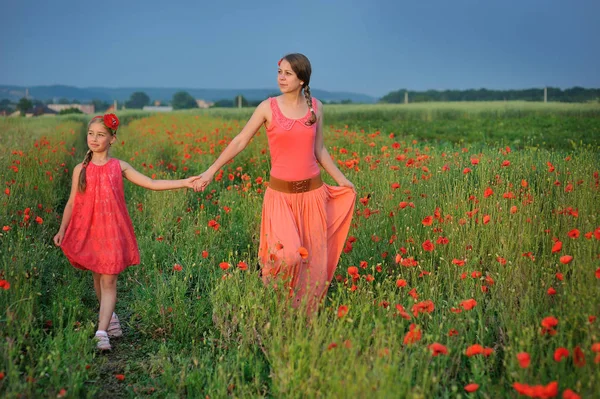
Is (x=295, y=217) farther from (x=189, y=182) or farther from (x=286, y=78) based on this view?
(x=286, y=78)

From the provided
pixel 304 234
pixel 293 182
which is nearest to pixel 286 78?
pixel 293 182

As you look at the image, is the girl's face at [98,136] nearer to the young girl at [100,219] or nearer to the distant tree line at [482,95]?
the young girl at [100,219]

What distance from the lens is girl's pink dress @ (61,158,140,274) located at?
13.0 feet

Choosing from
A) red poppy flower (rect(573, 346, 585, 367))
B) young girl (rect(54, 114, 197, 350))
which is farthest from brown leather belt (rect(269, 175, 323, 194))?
red poppy flower (rect(573, 346, 585, 367))

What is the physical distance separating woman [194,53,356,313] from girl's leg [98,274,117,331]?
802 mm

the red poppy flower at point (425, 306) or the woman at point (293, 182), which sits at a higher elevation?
the woman at point (293, 182)

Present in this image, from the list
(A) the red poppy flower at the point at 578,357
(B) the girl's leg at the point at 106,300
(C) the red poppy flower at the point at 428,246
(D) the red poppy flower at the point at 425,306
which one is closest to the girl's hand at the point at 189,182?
(B) the girl's leg at the point at 106,300

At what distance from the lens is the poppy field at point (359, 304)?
115 inches

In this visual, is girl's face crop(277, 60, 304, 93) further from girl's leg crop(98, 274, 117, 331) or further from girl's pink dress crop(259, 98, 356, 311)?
girl's leg crop(98, 274, 117, 331)

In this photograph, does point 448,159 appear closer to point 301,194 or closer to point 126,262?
point 301,194

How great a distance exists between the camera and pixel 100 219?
13.1 ft

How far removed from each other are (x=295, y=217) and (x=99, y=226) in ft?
4.10

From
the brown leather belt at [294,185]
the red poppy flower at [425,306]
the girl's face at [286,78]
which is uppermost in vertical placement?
the girl's face at [286,78]

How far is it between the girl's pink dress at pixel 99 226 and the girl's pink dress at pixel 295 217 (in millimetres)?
932
